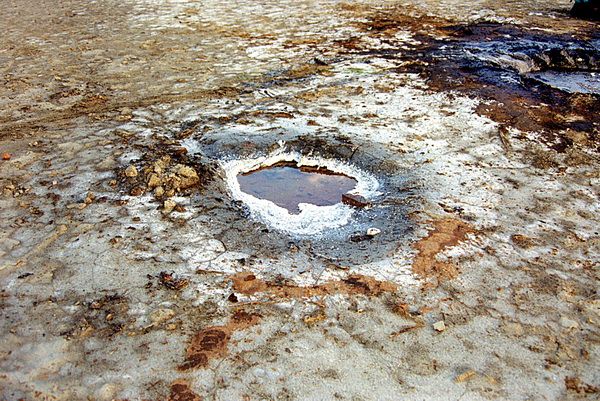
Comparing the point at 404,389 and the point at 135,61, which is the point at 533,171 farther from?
the point at 135,61

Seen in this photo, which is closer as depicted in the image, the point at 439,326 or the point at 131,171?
the point at 439,326

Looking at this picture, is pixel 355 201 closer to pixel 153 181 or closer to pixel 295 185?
pixel 295 185

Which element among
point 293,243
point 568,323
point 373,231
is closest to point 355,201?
point 373,231

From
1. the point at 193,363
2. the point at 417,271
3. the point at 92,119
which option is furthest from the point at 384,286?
the point at 92,119

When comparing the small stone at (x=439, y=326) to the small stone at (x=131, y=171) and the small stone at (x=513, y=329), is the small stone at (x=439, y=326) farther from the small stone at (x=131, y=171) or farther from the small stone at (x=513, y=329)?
the small stone at (x=131, y=171)

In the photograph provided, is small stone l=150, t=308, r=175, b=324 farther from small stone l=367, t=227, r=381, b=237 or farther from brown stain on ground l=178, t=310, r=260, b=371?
small stone l=367, t=227, r=381, b=237

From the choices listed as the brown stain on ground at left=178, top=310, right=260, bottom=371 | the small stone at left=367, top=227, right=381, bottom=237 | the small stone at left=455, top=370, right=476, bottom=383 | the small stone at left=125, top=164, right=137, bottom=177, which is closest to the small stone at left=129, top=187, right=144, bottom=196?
the small stone at left=125, top=164, right=137, bottom=177

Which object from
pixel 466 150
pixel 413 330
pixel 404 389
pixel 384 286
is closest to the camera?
pixel 404 389
